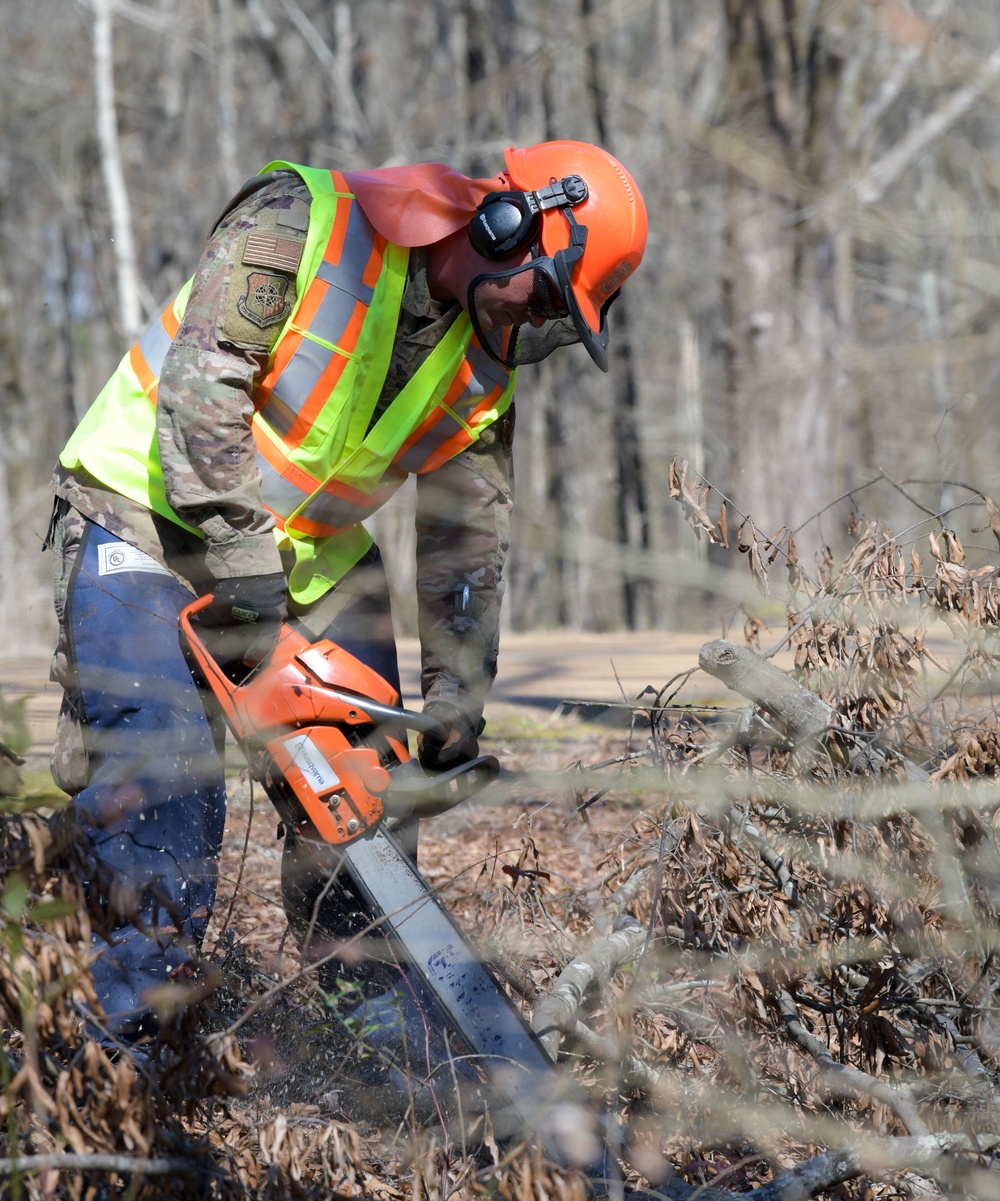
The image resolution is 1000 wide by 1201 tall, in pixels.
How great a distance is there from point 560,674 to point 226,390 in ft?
12.4

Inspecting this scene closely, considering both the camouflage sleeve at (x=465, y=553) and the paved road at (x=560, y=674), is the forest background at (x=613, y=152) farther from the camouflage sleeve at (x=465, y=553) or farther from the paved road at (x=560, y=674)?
the camouflage sleeve at (x=465, y=553)

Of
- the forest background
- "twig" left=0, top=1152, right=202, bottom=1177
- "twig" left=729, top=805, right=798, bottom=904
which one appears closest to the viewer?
"twig" left=0, top=1152, right=202, bottom=1177

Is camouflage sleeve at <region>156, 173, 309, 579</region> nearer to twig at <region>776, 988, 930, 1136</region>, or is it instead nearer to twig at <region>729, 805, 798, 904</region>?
twig at <region>729, 805, 798, 904</region>

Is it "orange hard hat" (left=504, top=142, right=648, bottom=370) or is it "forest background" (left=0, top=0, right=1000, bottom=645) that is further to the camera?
"forest background" (left=0, top=0, right=1000, bottom=645)

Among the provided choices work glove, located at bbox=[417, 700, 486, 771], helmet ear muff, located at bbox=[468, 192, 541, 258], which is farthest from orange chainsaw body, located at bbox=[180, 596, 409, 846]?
helmet ear muff, located at bbox=[468, 192, 541, 258]

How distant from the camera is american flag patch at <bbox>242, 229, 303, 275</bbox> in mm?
2648

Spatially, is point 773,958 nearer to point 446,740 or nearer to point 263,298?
point 446,740

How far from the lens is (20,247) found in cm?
2297

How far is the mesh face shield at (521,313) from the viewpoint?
9.30 feet

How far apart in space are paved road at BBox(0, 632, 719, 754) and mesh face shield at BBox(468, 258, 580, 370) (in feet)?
5.54


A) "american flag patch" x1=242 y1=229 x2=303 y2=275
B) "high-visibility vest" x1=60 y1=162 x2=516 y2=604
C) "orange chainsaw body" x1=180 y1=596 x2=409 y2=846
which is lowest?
"orange chainsaw body" x1=180 y1=596 x2=409 y2=846

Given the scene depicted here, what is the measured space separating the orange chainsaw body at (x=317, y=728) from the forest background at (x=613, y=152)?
3.26 metres

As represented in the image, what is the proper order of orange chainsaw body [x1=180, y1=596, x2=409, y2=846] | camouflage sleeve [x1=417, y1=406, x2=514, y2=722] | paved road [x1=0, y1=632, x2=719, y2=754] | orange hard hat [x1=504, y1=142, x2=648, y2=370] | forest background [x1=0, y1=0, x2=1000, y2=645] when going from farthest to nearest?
forest background [x1=0, y1=0, x2=1000, y2=645] → paved road [x1=0, y1=632, x2=719, y2=754] → camouflage sleeve [x1=417, y1=406, x2=514, y2=722] → orange hard hat [x1=504, y1=142, x2=648, y2=370] → orange chainsaw body [x1=180, y1=596, x2=409, y2=846]

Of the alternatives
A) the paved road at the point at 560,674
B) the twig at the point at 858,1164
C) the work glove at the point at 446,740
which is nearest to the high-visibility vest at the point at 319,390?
the work glove at the point at 446,740
